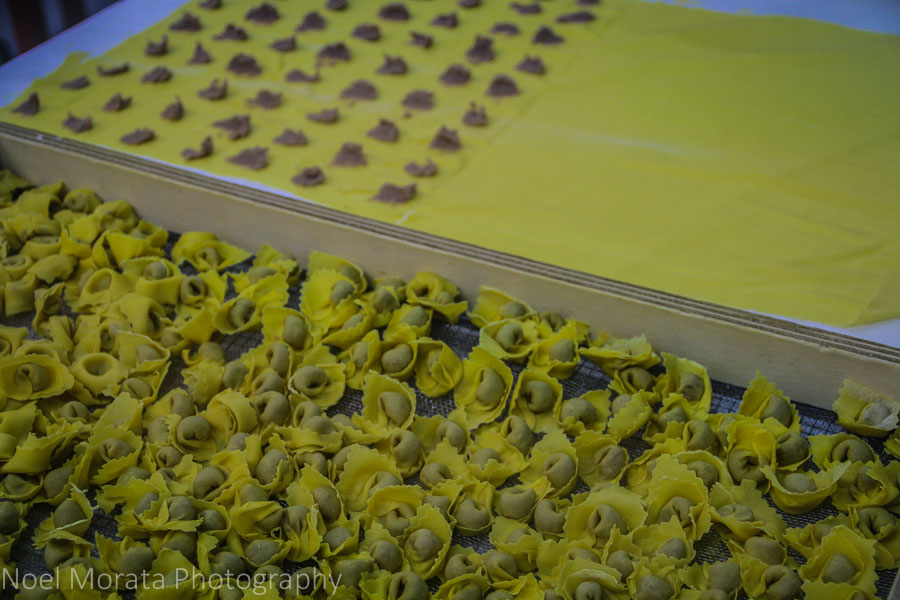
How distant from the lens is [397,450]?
132 cm

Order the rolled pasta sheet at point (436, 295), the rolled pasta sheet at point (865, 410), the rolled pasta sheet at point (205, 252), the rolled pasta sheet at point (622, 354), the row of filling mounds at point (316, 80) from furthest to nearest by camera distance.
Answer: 1. the row of filling mounds at point (316, 80)
2. the rolled pasta sheet at point (205, 252)
3. the rolled pasta sheet at point (436, 295)
4. the rolled pasta sheet at point (622, 354)
5. the rolled pasta sheet at point (865, 410)

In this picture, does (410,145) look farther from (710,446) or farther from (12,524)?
(12,524)

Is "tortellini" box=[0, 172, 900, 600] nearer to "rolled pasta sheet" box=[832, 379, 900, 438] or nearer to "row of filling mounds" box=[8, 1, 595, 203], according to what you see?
"rolled pasta sheet" box=[832, 379, 900, 438]

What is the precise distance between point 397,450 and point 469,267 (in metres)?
0.41

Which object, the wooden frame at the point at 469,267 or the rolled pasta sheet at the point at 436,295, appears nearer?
the wooden frame at the point at 469,267

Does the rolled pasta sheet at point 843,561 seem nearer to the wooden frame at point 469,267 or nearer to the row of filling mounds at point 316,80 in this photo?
the wooden frame at point 469,267

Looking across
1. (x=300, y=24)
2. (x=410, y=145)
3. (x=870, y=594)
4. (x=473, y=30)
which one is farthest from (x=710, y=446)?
(x=300, y=24)

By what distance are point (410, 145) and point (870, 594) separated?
125 cm

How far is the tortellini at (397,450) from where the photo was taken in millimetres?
1164

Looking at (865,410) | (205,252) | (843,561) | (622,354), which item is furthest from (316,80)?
(843,561)

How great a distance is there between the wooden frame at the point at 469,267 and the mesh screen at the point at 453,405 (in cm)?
5

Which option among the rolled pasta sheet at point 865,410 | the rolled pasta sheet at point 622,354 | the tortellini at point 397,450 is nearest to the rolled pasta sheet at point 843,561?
the tortellini at point 397,450

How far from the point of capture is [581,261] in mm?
1580

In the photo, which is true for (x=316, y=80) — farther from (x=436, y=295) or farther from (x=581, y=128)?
(x=436, y=295)
